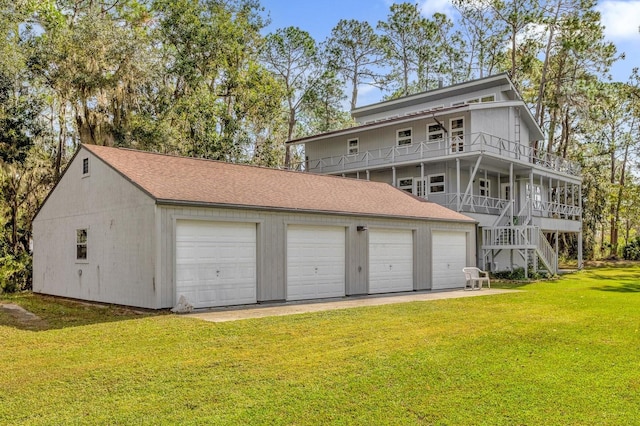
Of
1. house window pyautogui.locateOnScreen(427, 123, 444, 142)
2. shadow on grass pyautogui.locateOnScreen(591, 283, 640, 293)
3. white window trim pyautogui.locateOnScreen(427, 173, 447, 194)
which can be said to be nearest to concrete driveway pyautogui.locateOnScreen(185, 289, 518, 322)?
shadow on grass pyautogui.locateOnScreen(591, 283, 640, 293)

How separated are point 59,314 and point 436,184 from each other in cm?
1927

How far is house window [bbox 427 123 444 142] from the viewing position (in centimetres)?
2695

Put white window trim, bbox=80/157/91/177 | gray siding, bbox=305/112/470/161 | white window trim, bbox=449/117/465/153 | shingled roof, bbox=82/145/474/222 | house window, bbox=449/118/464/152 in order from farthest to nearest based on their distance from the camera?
gray siding, bbox=305/112/470/161 → house window, bbox=449/118/464/152 → white window trim, bbox=449/117/465/153 → white window trim, bbox=80/157/91/177 → shingled roof, bbox=82/145/474/222

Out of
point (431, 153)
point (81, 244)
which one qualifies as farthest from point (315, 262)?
point (431, 153)

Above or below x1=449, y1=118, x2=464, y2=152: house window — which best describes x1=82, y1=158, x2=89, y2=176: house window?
below

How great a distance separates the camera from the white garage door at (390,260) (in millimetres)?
16781

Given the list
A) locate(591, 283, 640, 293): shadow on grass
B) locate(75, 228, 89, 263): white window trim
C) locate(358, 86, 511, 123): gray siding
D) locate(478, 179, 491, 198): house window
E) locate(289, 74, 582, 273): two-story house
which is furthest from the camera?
locate(358, 86, 511, 123): gray siding

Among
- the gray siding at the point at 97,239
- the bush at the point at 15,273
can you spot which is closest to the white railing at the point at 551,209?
the gray siding at the point at 97,239

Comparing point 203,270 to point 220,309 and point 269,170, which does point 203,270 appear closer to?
point 220,309

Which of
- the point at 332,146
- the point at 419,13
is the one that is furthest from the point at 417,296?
the point at 419,13

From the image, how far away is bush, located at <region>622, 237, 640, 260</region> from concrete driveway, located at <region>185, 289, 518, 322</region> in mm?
27180

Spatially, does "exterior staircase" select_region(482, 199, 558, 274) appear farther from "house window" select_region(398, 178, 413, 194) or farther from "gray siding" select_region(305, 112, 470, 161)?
"gray siding" select_region(305, 112, 470, 161)

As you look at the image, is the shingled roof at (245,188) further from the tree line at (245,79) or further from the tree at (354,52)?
the tree at (354,52)

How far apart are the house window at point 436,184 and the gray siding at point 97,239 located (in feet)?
55.9
